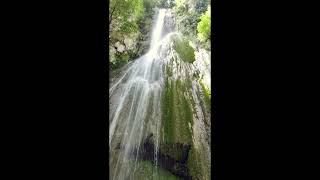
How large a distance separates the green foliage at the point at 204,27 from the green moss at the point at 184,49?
0.49 feet

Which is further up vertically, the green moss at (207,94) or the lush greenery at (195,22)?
the lush greenery at (195,22)

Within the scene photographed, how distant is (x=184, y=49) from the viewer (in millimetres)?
3496

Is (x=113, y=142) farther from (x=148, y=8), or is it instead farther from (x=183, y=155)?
(x=148, y=8)

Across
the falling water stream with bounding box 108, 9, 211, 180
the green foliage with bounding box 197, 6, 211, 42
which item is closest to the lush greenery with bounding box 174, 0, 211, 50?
the green foliage with bounding box 197, 6, 211, 42

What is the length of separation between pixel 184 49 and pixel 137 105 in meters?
0.74

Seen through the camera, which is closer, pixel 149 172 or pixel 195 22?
pixel 149 172

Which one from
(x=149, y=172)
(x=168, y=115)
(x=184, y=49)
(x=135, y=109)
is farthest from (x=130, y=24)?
(x=149, y=172)

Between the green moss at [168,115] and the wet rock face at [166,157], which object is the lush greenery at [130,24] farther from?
the wet rock face at [166,157]

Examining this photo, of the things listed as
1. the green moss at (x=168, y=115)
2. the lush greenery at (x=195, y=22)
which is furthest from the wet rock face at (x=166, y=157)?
the lush greenery at (x=195, y=22)

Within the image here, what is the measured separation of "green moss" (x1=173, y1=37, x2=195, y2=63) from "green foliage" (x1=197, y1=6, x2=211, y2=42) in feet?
0.49

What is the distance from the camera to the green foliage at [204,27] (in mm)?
3414

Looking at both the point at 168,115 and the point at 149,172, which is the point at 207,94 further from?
the point at 149,172
